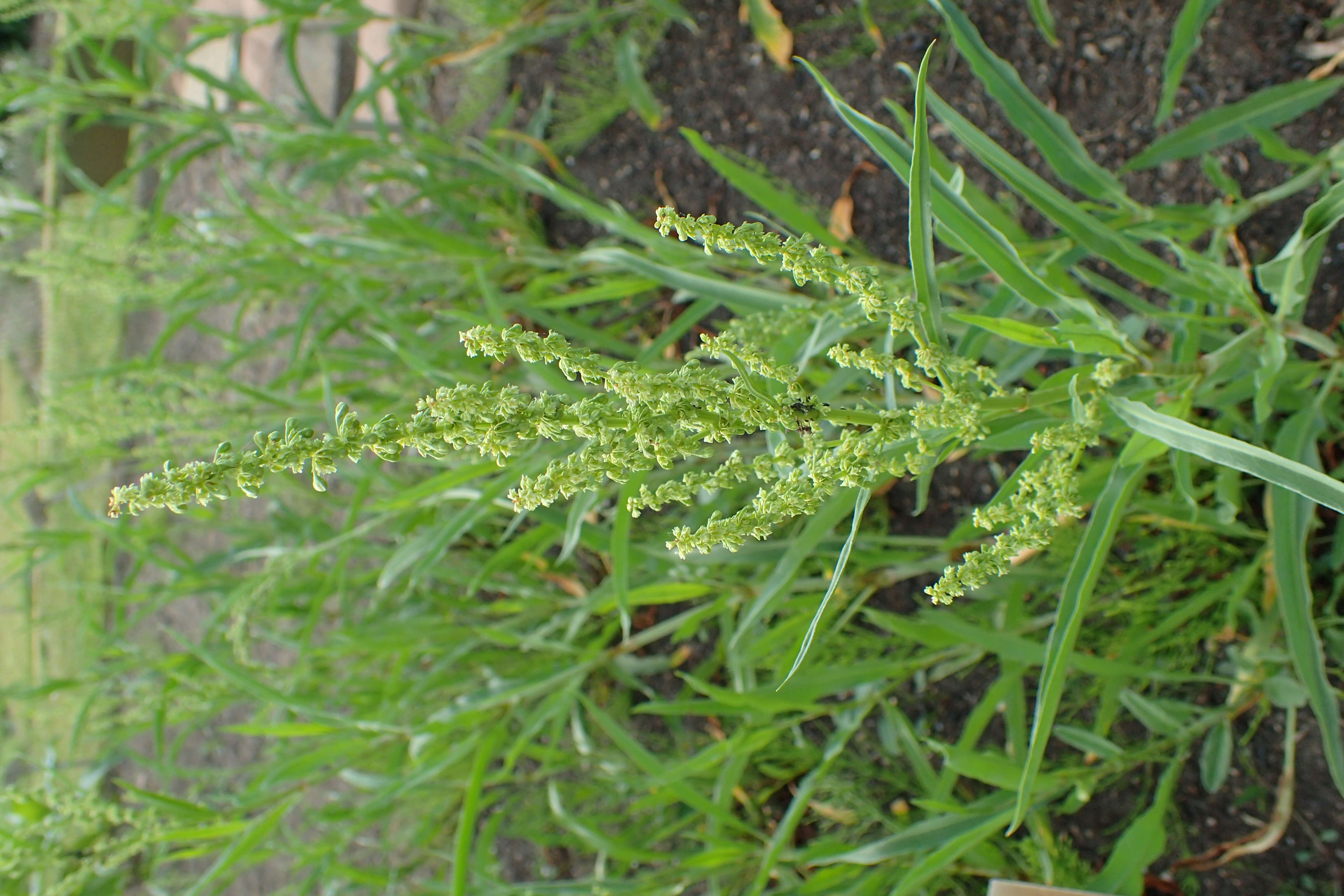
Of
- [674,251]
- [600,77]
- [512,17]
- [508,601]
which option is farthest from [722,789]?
[512,17]

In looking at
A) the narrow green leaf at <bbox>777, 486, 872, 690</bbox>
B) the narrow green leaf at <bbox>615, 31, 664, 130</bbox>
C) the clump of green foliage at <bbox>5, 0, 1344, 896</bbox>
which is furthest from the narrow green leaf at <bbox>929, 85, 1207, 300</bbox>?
the narrow green leaf at <bbox>615, 31, 664, 130</bbox>

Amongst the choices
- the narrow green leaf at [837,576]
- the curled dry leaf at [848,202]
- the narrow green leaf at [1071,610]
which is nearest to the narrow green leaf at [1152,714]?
the narrow green leaf at [1071,610]

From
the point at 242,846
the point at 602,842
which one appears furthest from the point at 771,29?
the point at 242,846

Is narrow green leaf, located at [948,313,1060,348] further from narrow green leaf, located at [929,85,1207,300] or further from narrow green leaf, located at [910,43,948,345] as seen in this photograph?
narrow green leaf, located at [929,85,1207,300]

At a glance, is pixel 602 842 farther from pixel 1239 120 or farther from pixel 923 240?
pixel 1239 120

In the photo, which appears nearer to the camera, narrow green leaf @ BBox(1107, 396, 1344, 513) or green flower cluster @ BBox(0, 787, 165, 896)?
narrow green leaf @ BBox(1107, 396, 1344, 513)

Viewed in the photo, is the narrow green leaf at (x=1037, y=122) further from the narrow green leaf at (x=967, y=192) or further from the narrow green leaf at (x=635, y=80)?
the narrow green leaf at (x=635, y=80)
